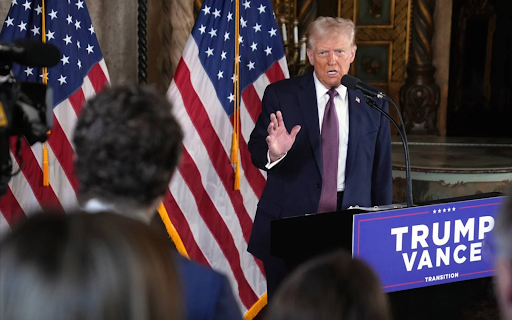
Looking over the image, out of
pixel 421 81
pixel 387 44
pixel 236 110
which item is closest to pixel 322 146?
pixel 236 110

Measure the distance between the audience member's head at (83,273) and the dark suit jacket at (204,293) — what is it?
39cm

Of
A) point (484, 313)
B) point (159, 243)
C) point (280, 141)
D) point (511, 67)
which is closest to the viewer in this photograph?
point (159, 243)

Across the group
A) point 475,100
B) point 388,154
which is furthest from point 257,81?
point 475,100

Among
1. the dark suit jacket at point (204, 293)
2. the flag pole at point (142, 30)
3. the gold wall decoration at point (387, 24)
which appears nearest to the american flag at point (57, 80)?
the flag pole at point (142, 30)

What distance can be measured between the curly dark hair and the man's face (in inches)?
68.9

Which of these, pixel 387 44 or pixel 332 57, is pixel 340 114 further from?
pixel 387 44

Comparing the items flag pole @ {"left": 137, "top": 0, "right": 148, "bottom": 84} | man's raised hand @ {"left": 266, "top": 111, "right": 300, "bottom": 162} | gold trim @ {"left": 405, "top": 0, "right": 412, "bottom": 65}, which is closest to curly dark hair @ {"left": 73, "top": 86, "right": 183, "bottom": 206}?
man's raised hand @ {"left": 266, "top": 111, "right": 300, "bottom": 162}

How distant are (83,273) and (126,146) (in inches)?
21.1

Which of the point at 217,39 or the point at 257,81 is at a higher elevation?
the point at 217,39

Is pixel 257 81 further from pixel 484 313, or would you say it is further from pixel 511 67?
pixel 511 67

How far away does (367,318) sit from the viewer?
849 millimetres

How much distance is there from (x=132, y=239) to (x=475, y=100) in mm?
9267

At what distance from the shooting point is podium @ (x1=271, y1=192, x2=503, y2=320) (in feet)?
8.07

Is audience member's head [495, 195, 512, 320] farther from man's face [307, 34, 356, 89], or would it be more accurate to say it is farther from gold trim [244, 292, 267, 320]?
gold trim [244, 292, 267, 320]
